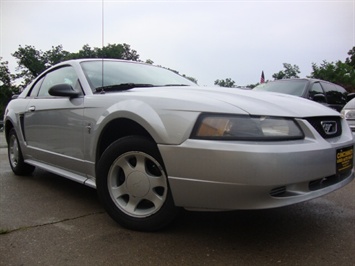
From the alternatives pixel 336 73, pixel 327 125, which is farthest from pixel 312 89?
pixel 336 73

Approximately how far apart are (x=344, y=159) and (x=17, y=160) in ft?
13.1

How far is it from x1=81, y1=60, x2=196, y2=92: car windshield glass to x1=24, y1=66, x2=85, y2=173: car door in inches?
6.6

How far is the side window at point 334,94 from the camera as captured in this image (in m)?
7.44

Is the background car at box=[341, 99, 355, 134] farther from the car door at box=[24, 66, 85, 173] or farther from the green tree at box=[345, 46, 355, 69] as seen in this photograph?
the green tree at box=[345, 46, 355, 69]

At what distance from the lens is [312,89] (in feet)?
22.6

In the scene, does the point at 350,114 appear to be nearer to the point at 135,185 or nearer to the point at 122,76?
the point at 122,76

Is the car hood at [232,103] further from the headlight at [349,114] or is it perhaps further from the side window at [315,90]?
the side window at [315,90]

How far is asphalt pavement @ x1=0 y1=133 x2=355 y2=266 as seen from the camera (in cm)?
227

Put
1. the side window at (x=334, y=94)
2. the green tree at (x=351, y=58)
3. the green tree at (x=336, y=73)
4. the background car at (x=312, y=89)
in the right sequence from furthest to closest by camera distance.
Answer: the green tree at (x=351, y=58) < the green tree at (x=336, y=73) < the side window at (x=334, y=94) < the background car at (x=312, y=89)

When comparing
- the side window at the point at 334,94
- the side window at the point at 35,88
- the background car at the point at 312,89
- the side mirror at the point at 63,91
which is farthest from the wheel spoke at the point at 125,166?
the side window at the point at 334,94

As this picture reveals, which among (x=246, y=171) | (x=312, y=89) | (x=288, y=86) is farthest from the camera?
(x=288, y=86)

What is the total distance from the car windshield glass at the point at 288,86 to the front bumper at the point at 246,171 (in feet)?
15.3

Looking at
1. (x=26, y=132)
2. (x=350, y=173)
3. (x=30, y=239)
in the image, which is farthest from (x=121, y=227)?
(x=26, y=132)

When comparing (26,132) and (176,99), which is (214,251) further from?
(26,132)
